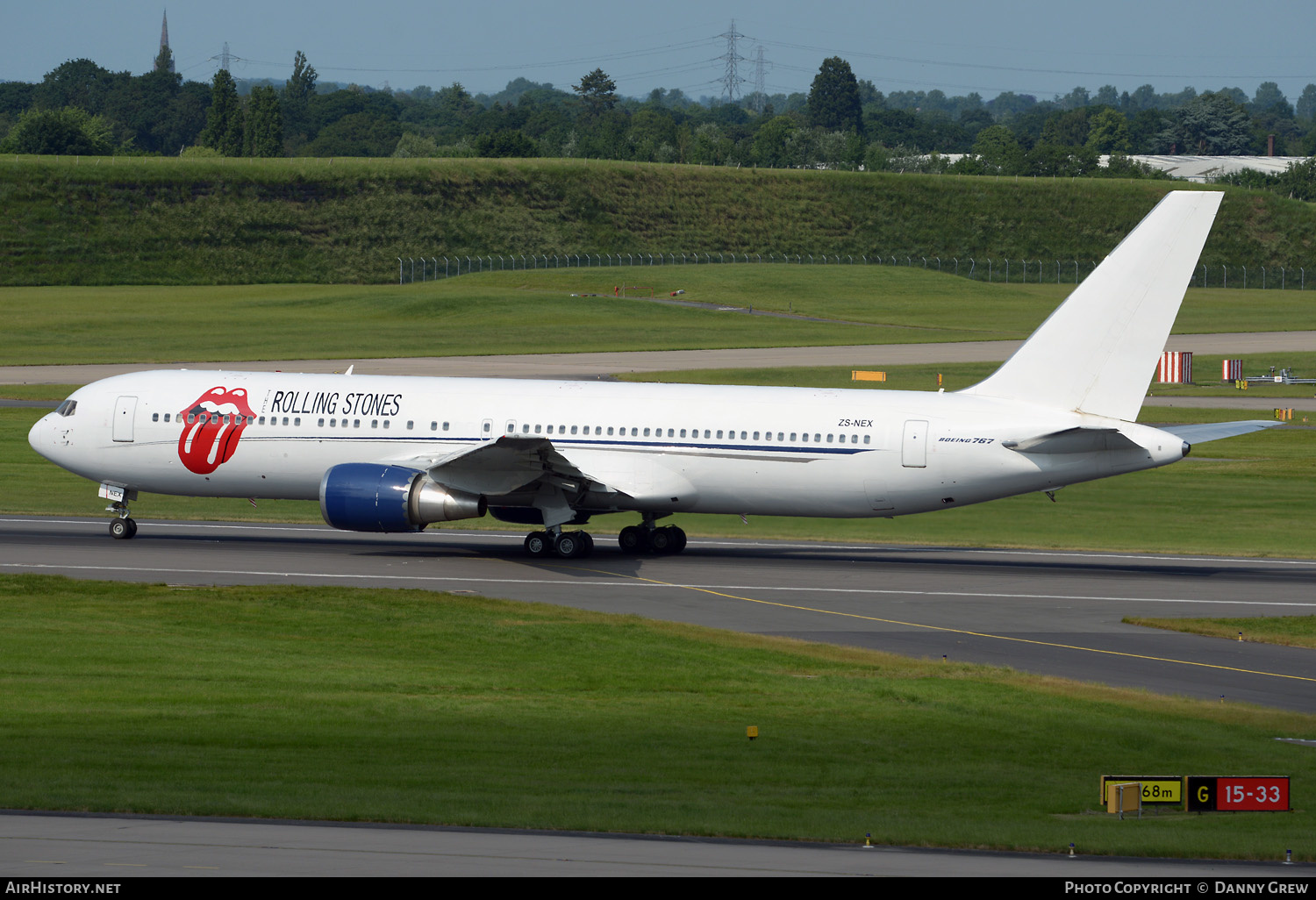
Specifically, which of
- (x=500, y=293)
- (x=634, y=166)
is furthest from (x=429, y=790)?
(x=634, y=166)

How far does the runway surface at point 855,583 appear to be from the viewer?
88.6 feet

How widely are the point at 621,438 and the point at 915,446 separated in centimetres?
707

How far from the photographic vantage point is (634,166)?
18712 centimetres

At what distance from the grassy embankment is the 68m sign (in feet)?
442

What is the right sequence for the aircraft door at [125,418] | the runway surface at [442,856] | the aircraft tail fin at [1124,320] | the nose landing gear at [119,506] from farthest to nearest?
the nose landing gear at [119,506], the aircraft door at [125,418], the aircraft tail fin at [1124,320], the runway surface at [442,856]

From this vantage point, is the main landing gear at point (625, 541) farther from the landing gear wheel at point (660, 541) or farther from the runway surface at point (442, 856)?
the runway surface at point (442, 856)

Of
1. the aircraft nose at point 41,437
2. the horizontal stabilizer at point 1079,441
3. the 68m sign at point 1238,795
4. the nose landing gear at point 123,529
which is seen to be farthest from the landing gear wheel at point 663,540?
the 68m sign at point 1238,795

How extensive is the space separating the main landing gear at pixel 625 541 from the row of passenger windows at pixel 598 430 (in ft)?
8.22

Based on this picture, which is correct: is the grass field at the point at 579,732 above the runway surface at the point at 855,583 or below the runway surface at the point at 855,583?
above

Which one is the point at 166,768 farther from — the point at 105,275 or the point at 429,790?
the point at 105,275

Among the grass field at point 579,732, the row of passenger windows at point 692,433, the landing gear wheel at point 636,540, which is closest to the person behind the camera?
the grass field at point 579,732

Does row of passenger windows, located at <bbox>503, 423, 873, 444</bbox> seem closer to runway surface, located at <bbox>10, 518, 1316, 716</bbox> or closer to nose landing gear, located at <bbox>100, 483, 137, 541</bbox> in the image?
runway surface, located at <bbox>10, 518, 1316, 716</bbox>

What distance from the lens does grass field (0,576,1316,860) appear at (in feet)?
51.2

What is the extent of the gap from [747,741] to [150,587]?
16.4 meters
